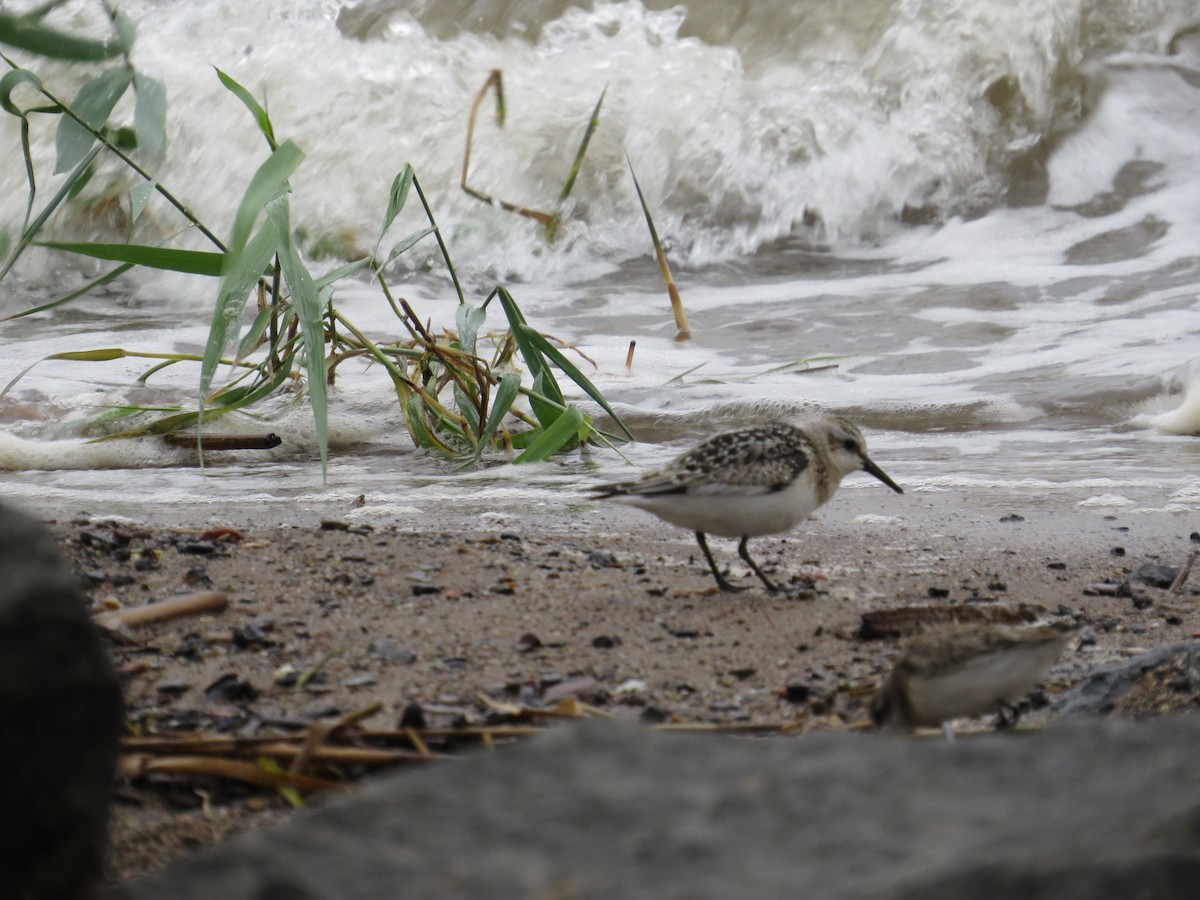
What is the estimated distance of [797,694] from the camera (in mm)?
2734

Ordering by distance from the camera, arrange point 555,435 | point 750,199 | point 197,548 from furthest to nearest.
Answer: point 750,199, point 555,435, point 197,548

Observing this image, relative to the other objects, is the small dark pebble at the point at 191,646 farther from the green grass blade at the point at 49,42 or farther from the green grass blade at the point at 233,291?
the green grass blade at the point at 49,42

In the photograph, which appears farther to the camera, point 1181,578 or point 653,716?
point 1181,578

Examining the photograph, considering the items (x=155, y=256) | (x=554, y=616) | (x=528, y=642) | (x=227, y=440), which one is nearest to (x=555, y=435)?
(x=155, y=256)

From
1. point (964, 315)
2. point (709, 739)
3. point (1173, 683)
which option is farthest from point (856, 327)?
point (709, 739)

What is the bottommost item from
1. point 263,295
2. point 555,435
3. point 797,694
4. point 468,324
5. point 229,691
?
point 797,694

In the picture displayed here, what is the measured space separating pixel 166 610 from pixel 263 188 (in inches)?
60.6

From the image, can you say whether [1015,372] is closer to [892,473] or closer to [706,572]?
[892,473]

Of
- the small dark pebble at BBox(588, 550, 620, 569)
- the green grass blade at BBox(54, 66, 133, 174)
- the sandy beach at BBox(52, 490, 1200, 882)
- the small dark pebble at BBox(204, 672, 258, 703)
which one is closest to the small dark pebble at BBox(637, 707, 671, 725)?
the sandy beach at BBox(52, 490, 1200, 882)

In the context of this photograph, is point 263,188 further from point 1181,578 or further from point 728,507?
point 1181,578

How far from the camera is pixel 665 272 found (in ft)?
23.6

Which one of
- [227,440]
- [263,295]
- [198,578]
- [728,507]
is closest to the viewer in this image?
[198,578]

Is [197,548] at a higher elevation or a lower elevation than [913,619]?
higher

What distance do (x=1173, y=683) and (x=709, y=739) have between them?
5.06 feet
